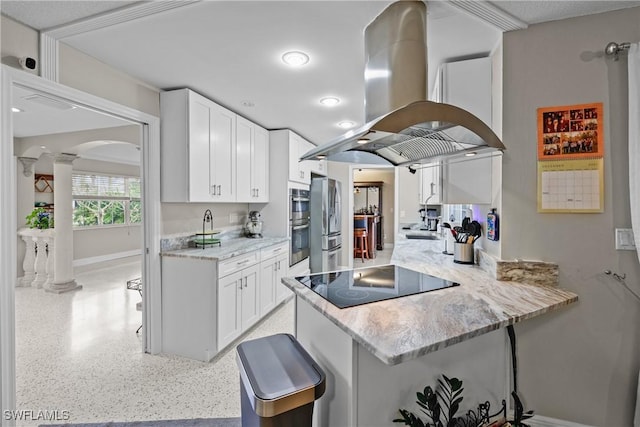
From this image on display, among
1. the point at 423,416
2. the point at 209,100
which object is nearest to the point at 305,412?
the point at 423,416

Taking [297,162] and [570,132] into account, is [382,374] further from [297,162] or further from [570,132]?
[297,162]

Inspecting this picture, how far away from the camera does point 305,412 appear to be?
123 centimetres

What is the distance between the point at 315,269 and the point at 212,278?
102 inches

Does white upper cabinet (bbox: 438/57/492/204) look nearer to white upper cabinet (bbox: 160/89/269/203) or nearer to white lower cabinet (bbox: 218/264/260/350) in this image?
white lower cabinet (bbox: 218/264/260/350)

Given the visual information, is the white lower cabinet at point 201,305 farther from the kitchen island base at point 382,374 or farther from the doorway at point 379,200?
the doorway at point 379,200

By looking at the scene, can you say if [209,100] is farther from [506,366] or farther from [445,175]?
[506,366]

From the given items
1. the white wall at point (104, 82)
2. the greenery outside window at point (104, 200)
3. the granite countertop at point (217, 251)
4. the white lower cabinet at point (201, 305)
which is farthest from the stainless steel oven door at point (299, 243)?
the greenery outside window at point (104, 200)

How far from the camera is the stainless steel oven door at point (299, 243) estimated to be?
4156 millimetres

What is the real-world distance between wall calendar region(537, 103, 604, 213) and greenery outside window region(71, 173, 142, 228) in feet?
23.7

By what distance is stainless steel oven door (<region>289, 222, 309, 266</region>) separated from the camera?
13.6ft

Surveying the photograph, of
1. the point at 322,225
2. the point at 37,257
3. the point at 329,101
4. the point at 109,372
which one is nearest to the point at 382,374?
the point at 109,372

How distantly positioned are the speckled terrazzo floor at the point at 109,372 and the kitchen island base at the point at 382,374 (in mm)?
988

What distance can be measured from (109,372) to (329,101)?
117 inches

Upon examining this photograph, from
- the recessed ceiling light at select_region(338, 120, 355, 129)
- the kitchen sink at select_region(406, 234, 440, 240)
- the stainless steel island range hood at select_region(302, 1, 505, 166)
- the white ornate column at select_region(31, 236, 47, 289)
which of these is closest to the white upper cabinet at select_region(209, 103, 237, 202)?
the recessed ceiling light at select_region(338, 120, 355, 129)
